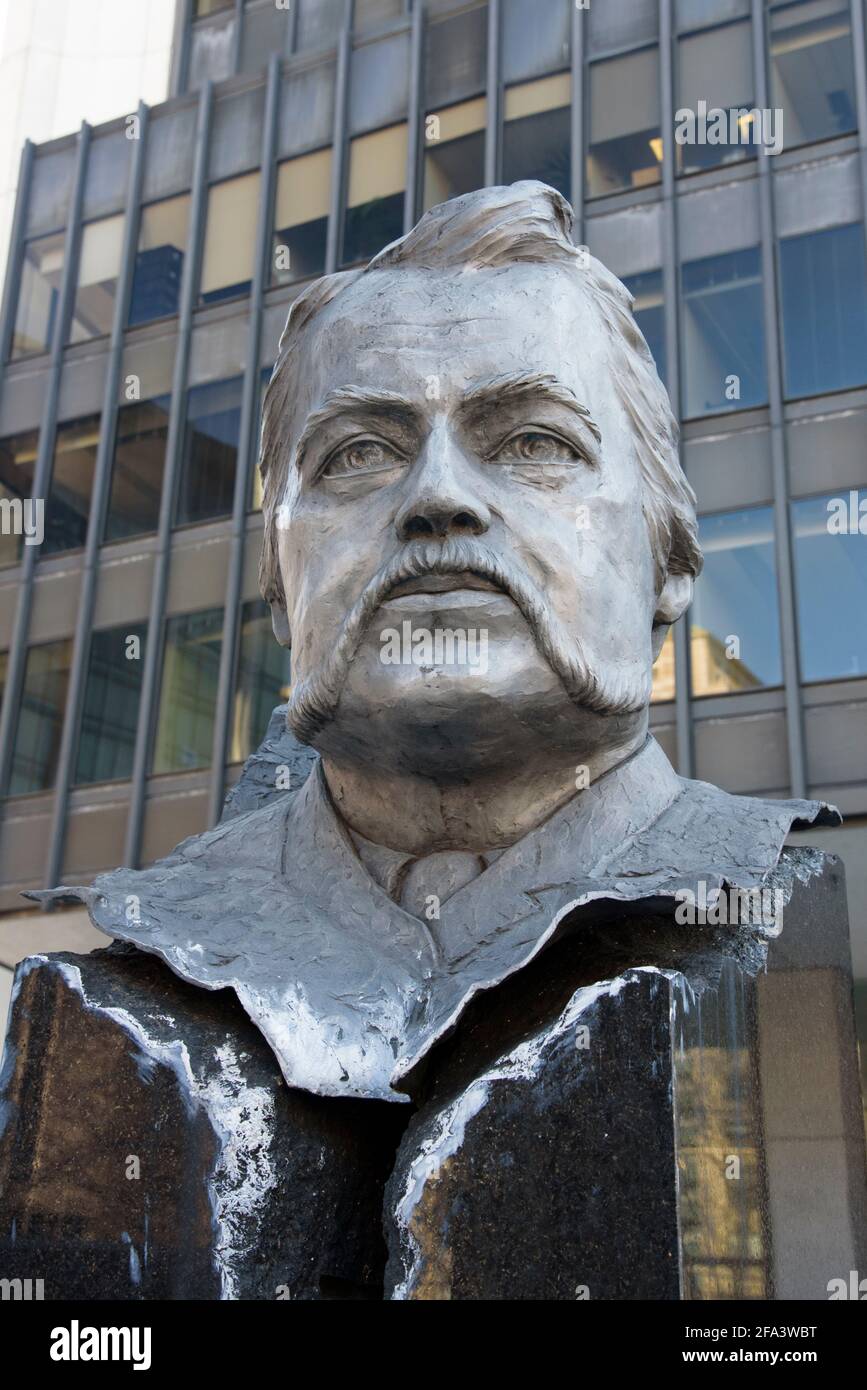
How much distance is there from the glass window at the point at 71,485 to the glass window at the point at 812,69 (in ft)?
28.3

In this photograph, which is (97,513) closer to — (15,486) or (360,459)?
(15,486)

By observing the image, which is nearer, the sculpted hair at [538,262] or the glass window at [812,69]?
the sculpted hair at [538,262]

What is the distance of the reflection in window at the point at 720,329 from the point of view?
15305 mm

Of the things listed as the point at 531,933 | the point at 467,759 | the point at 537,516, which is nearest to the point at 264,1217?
the point at 531,933

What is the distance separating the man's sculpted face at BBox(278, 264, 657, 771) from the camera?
3225 mm

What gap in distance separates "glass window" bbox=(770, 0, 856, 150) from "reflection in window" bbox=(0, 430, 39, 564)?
953 centimetres

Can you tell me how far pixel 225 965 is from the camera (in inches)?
128

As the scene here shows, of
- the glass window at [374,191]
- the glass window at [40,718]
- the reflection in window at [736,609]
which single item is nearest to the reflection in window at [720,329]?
the reflection in window at [736,609]

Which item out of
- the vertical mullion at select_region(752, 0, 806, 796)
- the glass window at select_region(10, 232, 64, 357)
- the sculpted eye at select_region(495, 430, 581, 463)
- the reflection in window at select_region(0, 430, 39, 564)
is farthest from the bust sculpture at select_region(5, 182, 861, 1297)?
the glass window at select_region(10, 232, 64, 357)

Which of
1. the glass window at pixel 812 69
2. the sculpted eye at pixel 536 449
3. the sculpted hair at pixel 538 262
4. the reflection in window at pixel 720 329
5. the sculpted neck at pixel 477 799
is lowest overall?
the sculpted neck at pixel 477 799

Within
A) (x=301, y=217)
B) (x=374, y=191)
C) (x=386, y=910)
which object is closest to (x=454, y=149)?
(x=374, y=191)

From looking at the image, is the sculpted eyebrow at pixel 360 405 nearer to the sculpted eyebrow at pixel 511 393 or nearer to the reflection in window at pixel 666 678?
the sculpted eyebrow at pixel 511 393

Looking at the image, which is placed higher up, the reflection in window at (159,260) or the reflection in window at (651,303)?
the reflection in window at (159,260)
